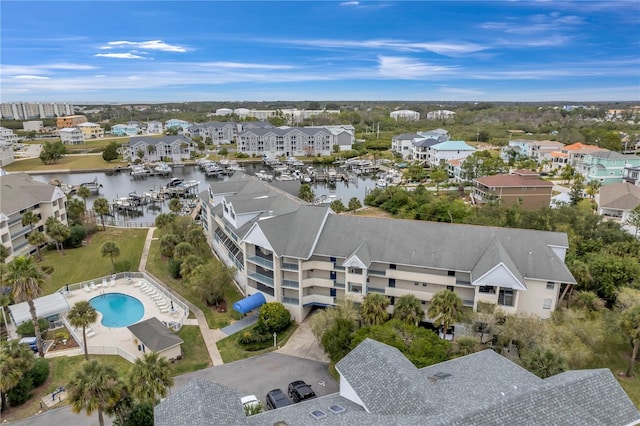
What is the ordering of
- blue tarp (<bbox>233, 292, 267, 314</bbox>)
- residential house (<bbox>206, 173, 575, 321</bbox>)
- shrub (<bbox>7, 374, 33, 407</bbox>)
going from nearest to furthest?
shrub (<bbox>7, 374, 33, 407</bbox>)
residential house (<bbox>206, 173, 575, 321</bbox>)
blue tarp (<bbox>233, 292, 267, 314</bbox>)

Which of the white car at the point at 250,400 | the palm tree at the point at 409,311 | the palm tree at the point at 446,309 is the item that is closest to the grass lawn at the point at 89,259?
the white car at the point at 250,400

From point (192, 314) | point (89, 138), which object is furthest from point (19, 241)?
point (89, 138)

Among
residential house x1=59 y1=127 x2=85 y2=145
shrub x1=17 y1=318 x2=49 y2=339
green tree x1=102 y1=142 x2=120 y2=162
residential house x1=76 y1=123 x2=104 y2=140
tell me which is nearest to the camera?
shrub x1=17 y1=318 x2=49 y2=339

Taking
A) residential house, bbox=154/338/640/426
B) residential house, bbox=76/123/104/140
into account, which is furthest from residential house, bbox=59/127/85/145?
residential house, bbox=154/338/640/426

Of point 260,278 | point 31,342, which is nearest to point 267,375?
point 260,278

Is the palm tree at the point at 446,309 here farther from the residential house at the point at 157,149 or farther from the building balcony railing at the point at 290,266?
the residential house at the point at 157,149

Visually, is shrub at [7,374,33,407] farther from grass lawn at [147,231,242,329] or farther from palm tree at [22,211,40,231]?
palm tree at [22,211,40,231]
